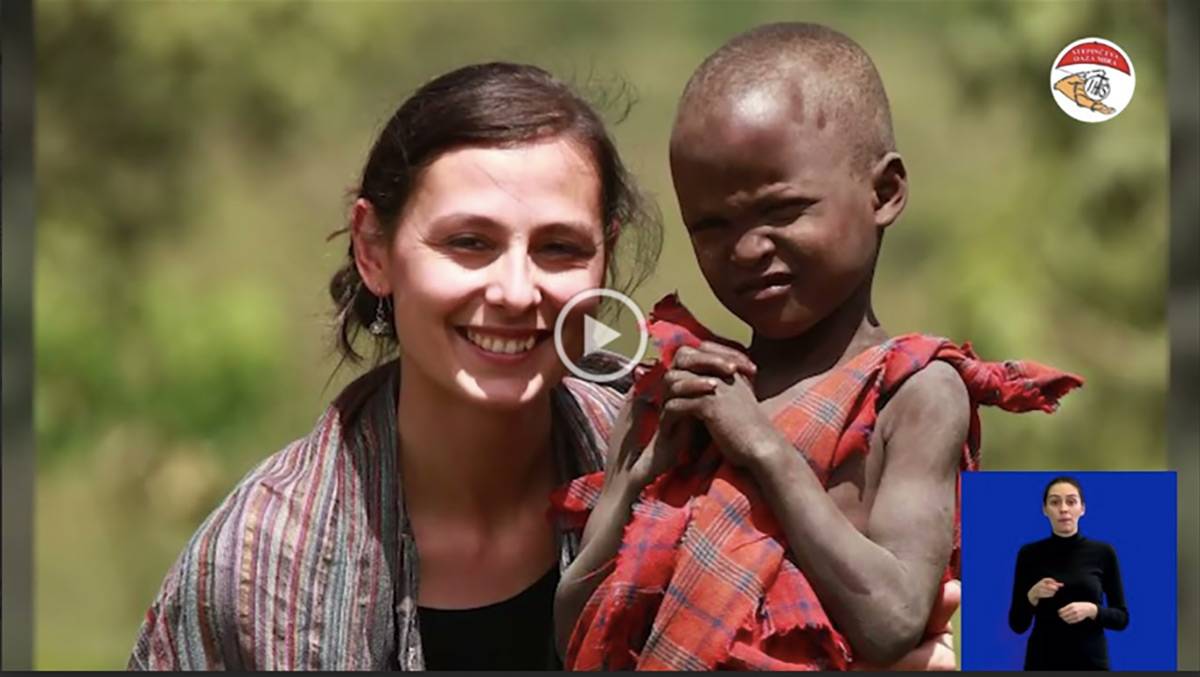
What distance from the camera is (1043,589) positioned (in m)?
2.66

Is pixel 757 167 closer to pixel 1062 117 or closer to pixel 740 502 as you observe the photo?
pixel 740 502

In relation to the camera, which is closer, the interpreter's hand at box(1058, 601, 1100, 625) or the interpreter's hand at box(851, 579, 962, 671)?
the interpreter's hand at box(851, 579, 962, 671)

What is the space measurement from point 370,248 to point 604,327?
358 millimetres

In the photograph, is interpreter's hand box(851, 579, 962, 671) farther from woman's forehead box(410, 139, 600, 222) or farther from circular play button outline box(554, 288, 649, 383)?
woman's forehead box(410, 139, 600, 222)

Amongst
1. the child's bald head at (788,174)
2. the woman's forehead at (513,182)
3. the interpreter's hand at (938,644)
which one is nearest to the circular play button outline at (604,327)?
the woman's forehead at (513,182)

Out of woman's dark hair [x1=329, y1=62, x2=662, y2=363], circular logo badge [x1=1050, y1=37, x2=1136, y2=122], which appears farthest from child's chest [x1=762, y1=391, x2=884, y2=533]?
circular logo badge [x1=1050, y1=37, x2=1136, y2=122]

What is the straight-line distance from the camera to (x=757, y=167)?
2.46m

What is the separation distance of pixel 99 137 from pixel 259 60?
0.89 feet

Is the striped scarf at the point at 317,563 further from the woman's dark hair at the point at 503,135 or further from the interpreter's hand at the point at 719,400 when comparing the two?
the interpreter's hand at the point at 719,400

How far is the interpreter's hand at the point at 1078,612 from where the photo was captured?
8.69ft

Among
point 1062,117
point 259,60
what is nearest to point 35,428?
point 259,60

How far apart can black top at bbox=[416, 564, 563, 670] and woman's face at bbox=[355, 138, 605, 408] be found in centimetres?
31

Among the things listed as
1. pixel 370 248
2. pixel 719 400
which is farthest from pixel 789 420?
pixel 370 248

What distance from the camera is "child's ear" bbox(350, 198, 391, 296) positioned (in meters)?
2.82
